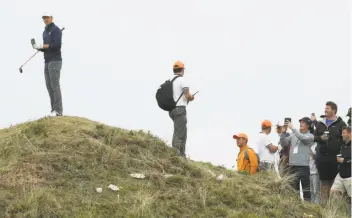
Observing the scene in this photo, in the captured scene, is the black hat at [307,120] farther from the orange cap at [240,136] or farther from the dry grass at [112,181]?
the dry grass at [112,181]

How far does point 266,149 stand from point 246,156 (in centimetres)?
47

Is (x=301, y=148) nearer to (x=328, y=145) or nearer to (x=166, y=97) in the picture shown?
(x=328, y=145)

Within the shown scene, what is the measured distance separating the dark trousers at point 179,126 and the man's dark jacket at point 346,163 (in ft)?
10.2

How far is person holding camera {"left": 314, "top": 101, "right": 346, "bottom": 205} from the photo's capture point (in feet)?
40.3

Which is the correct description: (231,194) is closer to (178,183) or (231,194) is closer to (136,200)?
(178,183)

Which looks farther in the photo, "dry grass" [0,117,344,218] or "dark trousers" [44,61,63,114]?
"dark trousers" [44,61,63,114]

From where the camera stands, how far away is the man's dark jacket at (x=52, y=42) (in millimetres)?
13086

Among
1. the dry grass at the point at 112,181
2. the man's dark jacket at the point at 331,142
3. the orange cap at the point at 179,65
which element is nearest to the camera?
the dry grass at the point at 112,181

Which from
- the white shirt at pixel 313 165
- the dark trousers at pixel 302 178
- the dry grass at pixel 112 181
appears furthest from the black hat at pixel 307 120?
the dry grass at pixel 112 181

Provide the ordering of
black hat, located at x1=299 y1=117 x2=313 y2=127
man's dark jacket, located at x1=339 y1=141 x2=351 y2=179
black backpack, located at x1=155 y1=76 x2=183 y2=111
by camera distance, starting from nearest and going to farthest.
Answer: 1. man's dark jacket, located at x1=339 y1=141 x2=351 y2=179
2. black backpack, located at x1=155 y1=76 x2=183 y2=111
3. black hat, located at x1=299 y1=117 x2=313 y2=127

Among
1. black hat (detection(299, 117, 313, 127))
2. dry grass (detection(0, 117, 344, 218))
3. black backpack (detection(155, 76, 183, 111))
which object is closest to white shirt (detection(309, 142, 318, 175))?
black hat (detection(299, 117, 313, 127))

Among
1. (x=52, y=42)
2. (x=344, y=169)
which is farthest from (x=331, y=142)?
(x=52, y=42)

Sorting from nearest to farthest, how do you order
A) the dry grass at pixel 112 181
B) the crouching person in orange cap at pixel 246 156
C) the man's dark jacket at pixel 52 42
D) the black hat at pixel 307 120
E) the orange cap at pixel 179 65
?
the dry grass at pixel 112 181 < the orange cap at pixel 179 65 < the black hat at pixel 307 120 < the man's dark jacket at pixel 52 42 < the crouching person in orange cap at pixel 246 156

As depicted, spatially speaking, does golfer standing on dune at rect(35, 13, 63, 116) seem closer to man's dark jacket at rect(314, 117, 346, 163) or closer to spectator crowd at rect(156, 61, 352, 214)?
spectator crowd at rect(156, 61, 352, 214)
